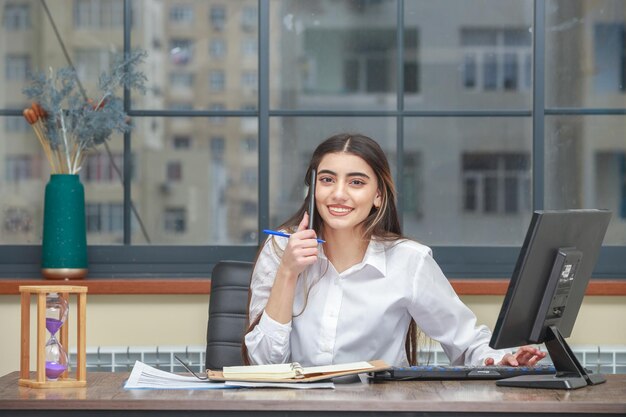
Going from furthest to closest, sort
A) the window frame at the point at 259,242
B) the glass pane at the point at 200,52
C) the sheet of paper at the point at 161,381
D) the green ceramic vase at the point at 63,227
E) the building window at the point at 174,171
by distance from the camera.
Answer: the glass pane at the point at 200,52
the building window at the point at 174,171
the window frame at the point at 259,242
the green ceramic vase at the point at 63,227
the sheet of paper at the point at 161,381

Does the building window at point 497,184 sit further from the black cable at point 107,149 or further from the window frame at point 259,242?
the black cable at point 107,149

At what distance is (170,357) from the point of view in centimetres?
352

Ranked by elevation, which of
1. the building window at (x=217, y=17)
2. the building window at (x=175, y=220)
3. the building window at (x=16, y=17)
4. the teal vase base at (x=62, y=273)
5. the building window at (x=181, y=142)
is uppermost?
the building window at (x=217, y=17)

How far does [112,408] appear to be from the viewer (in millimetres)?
1927

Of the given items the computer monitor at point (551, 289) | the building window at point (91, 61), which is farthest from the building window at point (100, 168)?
the computer monitor at point (551, 289)

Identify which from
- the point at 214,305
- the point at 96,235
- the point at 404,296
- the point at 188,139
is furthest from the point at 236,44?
the point at 404,296

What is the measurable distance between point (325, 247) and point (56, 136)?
52.7 inches

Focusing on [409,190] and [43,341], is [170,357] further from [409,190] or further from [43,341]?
[409,190]

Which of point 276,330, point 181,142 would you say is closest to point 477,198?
point 181,142

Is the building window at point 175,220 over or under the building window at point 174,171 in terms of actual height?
under

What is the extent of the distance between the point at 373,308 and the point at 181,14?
285cm

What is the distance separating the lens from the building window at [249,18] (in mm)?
5102

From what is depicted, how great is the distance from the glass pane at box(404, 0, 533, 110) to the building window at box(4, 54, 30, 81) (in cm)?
141

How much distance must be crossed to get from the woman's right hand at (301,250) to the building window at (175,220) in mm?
1808
